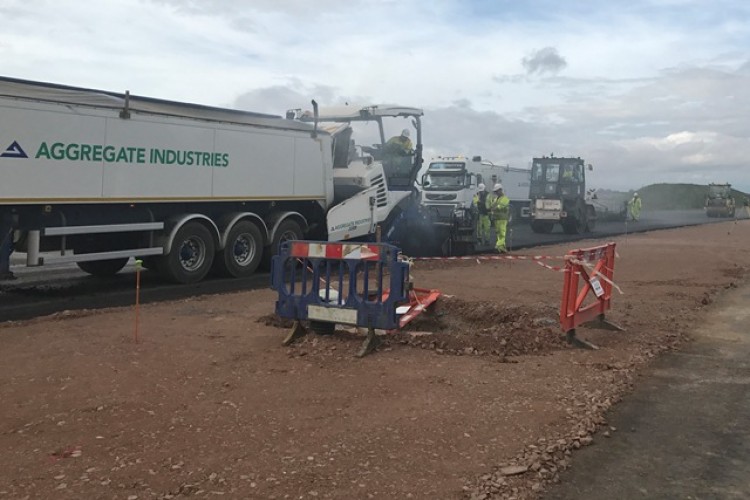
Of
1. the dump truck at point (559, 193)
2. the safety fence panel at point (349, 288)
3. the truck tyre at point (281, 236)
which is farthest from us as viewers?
the dump truck at point (559, 193)

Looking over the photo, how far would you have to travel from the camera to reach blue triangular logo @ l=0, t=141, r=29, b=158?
9.09m

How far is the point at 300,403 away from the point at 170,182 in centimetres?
705

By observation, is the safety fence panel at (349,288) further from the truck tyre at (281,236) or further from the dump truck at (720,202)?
the dump truck at (720,202)

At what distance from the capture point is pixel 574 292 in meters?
7.73

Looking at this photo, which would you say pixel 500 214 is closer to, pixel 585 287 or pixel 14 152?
pixel 585 287

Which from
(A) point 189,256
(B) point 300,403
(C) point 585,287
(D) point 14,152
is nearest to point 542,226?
(A) point 189,256

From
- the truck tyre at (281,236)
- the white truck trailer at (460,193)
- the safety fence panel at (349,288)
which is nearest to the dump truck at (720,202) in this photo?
the white truck trailer at (460,193)

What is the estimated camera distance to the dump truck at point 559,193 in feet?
92.5

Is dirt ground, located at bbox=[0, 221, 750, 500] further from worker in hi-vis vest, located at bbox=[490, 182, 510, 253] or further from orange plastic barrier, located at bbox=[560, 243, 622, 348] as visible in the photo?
worker in hi-vis vest, located at bbox=[490, 182, 510, 253]

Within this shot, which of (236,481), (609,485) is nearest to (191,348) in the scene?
(236,481)

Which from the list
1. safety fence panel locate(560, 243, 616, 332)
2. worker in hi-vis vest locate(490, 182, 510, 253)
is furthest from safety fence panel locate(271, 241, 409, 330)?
worker in hi-vis vest locate(490, 182, 510, 253)

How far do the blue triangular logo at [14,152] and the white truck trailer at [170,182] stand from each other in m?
0.02

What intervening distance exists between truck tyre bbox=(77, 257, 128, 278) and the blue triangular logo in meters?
3.61

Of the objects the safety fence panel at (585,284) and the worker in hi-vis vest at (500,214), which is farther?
the worker in hi-vis vest at (500,214)
